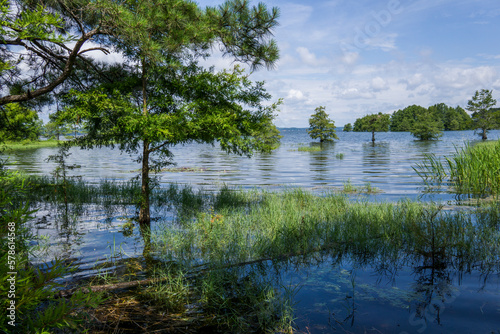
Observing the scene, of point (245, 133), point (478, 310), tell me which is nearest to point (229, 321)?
point (478, 310)

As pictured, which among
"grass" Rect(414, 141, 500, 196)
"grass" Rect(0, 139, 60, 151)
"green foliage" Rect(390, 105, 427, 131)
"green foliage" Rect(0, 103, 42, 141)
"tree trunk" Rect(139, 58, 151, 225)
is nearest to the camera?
"tree trunk" Rect(139, 58, 151, 225)

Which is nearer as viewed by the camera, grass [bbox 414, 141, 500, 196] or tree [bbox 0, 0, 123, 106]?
tree [bbox 0, 0, 123, 106]

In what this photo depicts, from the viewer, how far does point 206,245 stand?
22.1 feet

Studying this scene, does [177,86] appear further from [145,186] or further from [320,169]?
[320,169]

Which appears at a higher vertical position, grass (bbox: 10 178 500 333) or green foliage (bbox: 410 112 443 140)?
green foliage (bbox: 410 112 443 140)

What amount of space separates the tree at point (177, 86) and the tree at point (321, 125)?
6034cm

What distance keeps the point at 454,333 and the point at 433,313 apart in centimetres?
43

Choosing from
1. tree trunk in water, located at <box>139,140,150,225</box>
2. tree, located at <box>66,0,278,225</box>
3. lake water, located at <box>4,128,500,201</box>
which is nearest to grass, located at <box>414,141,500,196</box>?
lake water, located at <box>4,128,500,201</box>

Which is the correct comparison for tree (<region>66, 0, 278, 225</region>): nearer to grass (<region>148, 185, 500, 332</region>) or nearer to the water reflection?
grass (<region>148, 185, 500, 332</region>)

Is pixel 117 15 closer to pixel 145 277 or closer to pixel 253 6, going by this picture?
pixel 253 6

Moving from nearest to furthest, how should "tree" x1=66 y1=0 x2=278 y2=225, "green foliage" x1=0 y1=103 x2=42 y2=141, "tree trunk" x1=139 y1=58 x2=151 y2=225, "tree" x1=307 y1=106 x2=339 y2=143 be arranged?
"tree" x1=66 y1=0 x2=278 y2=225 → "tree trunk" x1=139 y1=58 x2=151 y2=225 → "green foliage" x1=0 y1=103 x2=42 y2=141 → "tree" x1=307 y1=106 x2=339 y2=143

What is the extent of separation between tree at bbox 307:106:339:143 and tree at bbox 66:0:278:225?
60342 mm

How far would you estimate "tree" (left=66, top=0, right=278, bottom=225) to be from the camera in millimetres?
7207

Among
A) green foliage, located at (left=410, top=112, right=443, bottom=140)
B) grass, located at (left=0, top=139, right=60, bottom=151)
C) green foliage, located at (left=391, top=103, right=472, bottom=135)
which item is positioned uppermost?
green foliage, located at (left=391, top=103, right=472, bottom=135)
